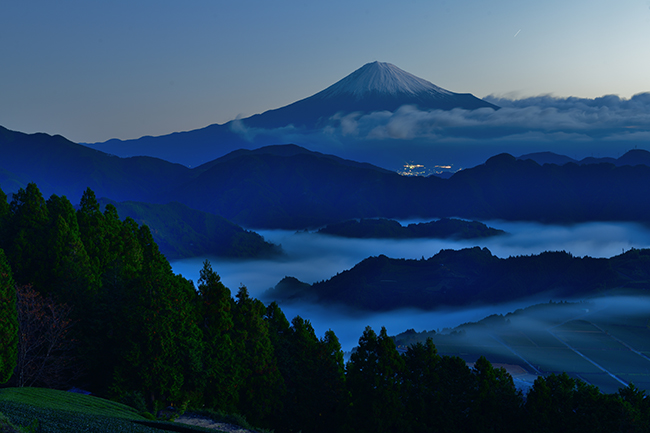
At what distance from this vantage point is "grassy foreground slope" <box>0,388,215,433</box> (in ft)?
78.5

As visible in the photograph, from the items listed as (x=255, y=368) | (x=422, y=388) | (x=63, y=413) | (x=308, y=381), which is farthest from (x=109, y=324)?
(x=422, y=388)

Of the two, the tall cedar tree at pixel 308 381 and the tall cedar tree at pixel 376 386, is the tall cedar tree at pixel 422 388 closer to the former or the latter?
the tall cedar tree at pixel 376 386

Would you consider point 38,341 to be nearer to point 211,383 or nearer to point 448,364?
point 211,383

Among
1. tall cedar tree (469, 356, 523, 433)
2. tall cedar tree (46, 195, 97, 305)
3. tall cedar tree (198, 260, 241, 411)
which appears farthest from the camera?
tall cedar tree (46, 195, 97, 305)

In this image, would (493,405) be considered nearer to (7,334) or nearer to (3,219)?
(7,334)

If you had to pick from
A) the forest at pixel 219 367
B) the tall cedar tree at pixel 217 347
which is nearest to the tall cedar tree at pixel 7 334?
the forest at pixel 219 367

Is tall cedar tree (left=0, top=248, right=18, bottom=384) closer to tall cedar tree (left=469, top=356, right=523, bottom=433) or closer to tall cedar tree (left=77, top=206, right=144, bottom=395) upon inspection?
tall cedar tree (left=77, top=206, right=144, bottom=395)

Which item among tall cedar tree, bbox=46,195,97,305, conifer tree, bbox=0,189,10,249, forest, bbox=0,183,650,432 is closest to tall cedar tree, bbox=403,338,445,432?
forest, bbox=0,183,650,432

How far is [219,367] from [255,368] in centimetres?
493

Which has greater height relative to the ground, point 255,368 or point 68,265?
point 68,265

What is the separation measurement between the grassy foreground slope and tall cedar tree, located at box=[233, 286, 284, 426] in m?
15.0

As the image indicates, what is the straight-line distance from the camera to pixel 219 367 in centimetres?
4400

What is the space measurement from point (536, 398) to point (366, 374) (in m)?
16.0

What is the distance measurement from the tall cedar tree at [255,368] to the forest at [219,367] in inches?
4.8
